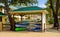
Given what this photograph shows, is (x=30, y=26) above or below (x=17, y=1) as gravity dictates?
below

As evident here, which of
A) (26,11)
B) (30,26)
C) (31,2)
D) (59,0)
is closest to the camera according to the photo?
(26,11)

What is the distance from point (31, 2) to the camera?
68.9ft

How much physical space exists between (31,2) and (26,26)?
10.9ft

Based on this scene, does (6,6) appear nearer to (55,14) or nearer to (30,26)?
(30,26)

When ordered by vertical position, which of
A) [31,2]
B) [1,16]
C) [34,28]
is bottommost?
[34,28]

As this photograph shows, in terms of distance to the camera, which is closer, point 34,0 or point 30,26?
point 30,26

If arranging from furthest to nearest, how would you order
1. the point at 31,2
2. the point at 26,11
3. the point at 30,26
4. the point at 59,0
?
1. the point at 59,0
2. the point at 31,2
3. the point at 30,26
4. the point at 26,11

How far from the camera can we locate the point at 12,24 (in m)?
19.2

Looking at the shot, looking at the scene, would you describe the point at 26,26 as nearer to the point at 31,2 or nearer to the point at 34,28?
the point at 34,28

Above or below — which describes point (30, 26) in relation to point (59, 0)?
below

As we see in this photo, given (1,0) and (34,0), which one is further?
(34,0)

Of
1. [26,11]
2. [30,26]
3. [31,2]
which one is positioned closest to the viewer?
[26,11]

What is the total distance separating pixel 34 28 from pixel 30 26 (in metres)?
0.86

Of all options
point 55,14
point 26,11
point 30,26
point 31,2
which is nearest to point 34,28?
point 30,26
